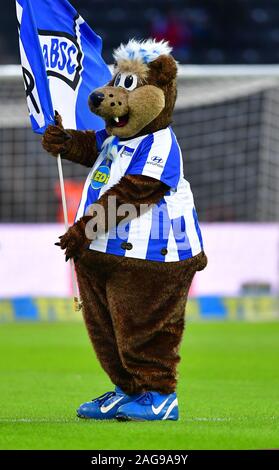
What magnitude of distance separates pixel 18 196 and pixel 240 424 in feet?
44.9

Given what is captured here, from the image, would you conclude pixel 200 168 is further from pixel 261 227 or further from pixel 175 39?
pixel 175 39

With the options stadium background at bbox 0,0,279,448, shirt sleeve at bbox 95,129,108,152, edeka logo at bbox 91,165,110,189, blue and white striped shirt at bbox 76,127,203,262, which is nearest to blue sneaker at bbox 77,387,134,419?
blue and white striped shirt at bbox 76,127,203,262

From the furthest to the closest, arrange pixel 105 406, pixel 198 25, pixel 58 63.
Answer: pixel 198 25 → pixel 58 63 → pixel 105 406

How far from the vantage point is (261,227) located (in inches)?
724

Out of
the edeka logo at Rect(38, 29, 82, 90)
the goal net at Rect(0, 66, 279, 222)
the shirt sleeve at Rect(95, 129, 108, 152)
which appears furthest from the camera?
the goal net at Rect(0, 66, 279, 222)

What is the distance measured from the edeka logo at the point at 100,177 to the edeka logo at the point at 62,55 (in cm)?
86

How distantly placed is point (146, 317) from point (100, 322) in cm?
28

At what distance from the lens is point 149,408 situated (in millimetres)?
5469

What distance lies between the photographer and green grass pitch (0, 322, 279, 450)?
4.76 meters

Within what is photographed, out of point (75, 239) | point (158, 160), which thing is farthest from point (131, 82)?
point (75, 239)

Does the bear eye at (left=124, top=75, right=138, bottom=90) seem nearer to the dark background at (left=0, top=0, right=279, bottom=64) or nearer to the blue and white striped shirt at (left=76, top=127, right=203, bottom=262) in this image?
the blue and white striped shirt at (left=76, top=127, right=203, bottom=262)

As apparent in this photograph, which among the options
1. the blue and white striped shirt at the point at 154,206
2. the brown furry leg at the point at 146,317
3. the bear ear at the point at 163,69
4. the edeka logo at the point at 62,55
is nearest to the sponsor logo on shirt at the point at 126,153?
the blue and white striped shirt at the point at 154,206

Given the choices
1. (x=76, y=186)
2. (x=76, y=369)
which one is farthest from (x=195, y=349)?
(x=76, y=186)

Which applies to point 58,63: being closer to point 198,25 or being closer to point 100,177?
point 100,177
